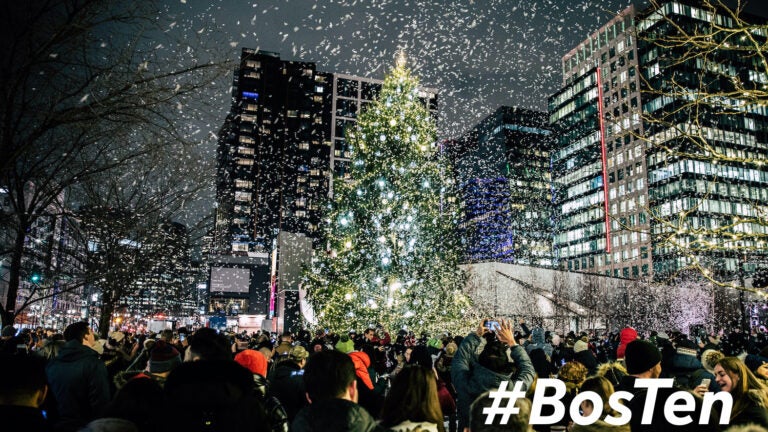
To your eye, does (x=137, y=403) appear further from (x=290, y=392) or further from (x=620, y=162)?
(x=620, y=162)

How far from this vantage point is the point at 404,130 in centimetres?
2395

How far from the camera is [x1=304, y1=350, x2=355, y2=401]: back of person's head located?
9.14 feet

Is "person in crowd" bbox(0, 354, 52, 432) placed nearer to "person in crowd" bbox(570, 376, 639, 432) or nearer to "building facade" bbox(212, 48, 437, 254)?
"person in crowd" bbox(570, 376, 639, 432)

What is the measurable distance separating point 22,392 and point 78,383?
243 cm

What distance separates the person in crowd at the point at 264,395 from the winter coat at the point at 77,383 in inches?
49.6

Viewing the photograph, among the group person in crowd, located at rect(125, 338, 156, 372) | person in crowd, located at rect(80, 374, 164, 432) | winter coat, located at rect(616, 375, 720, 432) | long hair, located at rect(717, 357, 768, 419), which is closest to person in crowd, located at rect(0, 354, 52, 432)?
person in crowd, located at rect(80, 374, 164, 432)

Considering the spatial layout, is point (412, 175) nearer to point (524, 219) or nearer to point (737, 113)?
point (737, 113)

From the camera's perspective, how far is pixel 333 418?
258 centimetres

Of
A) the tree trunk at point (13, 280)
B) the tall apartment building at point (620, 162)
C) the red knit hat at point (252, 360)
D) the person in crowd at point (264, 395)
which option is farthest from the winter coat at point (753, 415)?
the tall apartment building at point (620, 162)

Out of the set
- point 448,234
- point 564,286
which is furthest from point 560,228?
point 448,234

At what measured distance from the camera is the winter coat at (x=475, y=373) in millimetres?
5188

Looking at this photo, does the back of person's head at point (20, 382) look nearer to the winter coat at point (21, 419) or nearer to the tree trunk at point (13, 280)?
the winter coat at point (21, 419)

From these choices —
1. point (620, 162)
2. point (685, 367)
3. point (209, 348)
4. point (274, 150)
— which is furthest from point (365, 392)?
point (274, 150)

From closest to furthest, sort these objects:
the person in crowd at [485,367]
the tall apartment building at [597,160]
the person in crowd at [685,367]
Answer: the person in crowd at [485,367], the person in crowd at [685,367], the tall apartment building at [597,160]
